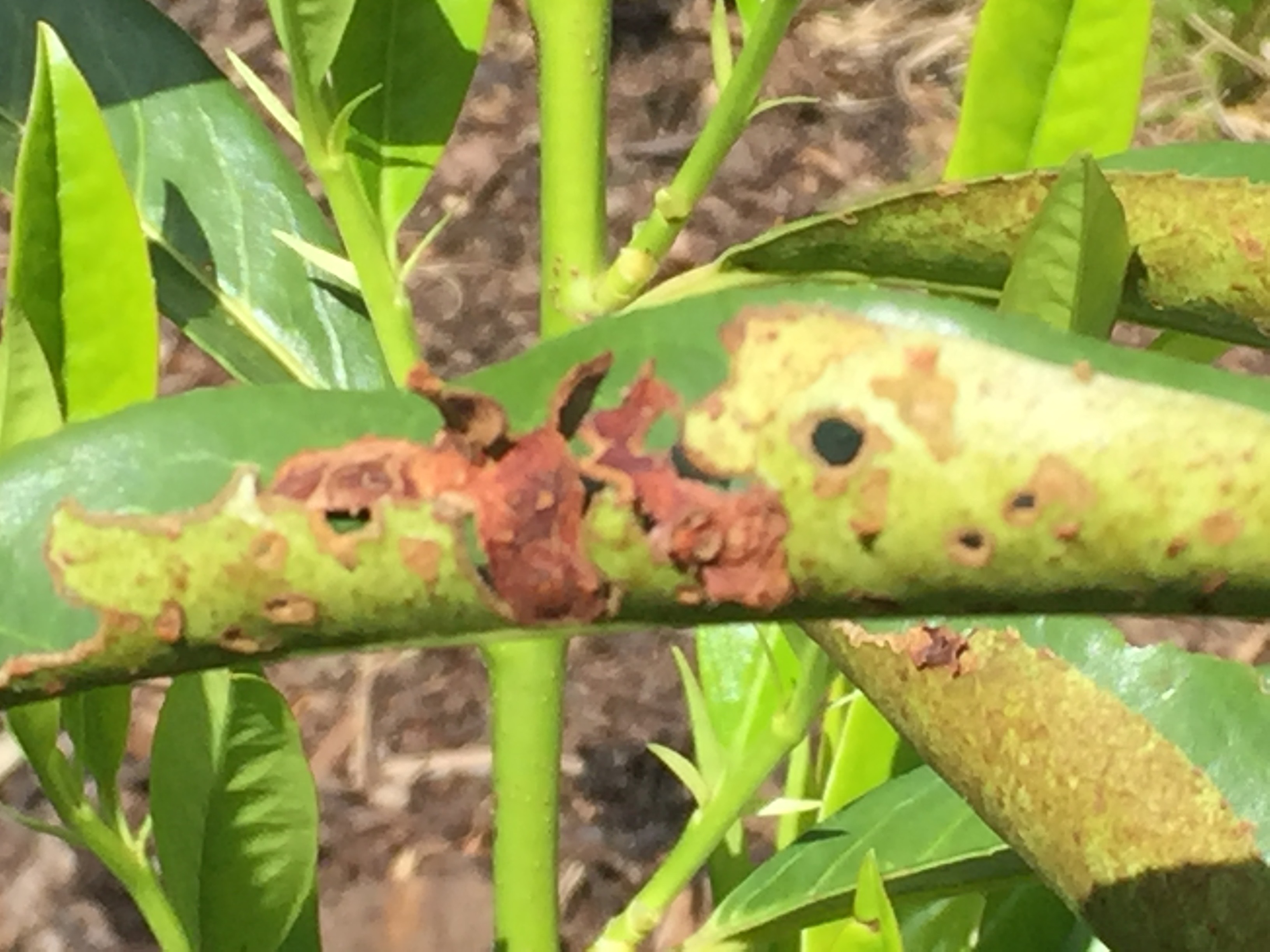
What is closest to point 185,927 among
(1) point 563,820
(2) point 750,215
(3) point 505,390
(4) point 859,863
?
(4) point 859,863

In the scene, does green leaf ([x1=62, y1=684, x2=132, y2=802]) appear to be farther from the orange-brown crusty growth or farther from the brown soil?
the brown soil

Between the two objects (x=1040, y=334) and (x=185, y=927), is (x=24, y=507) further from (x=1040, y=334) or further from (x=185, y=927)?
(x=185, y=927)

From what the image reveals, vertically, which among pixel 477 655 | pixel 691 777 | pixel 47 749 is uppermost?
pixel 47 749

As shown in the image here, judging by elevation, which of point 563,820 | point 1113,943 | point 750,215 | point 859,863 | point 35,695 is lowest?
point 563,820

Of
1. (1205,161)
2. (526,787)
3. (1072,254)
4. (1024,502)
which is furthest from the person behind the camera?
(526,787)

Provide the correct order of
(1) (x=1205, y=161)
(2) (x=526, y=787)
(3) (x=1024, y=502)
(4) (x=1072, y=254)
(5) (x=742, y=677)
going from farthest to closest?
(5) (x=742, y=677), (2) (x=526, y=787), (1) (x=1205, y=161), (4) (x=1072, y=254), (3) (x=1024, y=502)

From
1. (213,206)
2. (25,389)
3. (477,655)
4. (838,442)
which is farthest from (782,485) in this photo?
(477,655)

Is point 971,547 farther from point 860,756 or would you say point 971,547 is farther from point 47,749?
point 860,756
